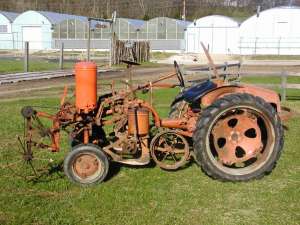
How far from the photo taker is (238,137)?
645 cm

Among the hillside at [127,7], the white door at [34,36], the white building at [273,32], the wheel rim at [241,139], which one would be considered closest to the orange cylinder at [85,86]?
the wheel rim at [241,139]

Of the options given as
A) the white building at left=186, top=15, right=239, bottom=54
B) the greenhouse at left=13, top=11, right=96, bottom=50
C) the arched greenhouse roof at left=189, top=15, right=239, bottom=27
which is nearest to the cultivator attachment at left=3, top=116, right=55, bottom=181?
the white building at left=186, top=15, right=239, bottom=54

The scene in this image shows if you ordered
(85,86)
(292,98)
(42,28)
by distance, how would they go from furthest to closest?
(42,28), (292,98), (85,86)

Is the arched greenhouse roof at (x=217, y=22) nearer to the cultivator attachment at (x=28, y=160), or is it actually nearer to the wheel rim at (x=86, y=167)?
the cultivator attachment at (x=28, y=160)

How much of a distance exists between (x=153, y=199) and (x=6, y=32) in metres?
58.8

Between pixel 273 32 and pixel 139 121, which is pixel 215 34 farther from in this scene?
pixel 139 121

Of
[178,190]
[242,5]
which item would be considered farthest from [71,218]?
[242,5]

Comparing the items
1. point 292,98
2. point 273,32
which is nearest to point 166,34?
point 273,32

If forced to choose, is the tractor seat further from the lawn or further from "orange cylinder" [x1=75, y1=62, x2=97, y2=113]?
"orange cylinder" [x1=75, y1=62, x2=97, y2=113]

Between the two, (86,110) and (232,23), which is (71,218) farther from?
(232,23)

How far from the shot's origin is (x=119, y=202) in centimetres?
544

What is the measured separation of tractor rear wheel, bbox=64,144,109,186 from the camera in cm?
593

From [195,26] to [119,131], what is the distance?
49.7 metres

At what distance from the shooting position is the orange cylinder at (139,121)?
20.4 feet
